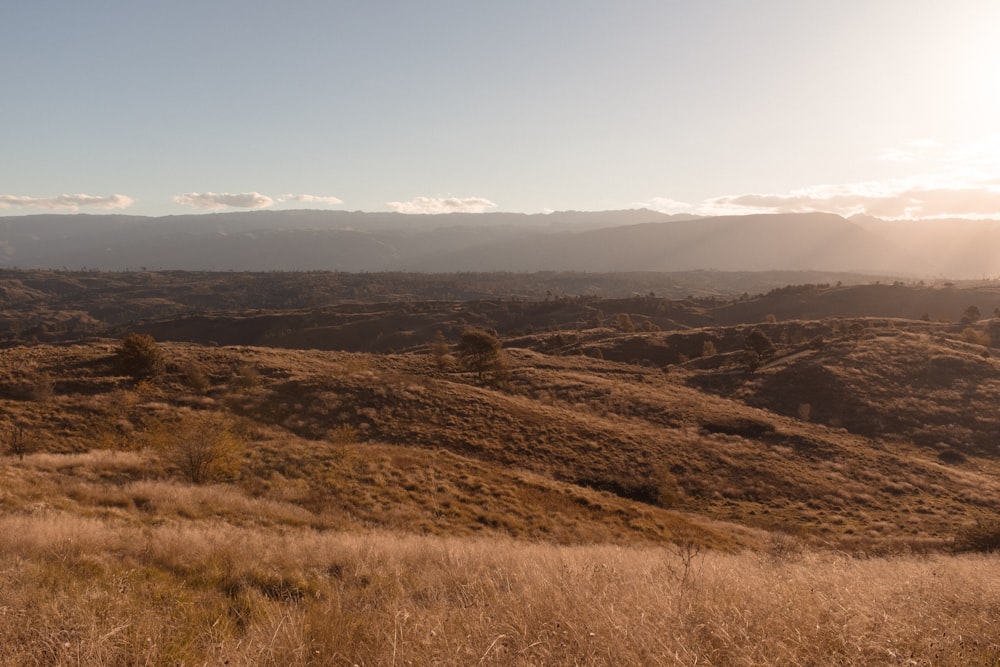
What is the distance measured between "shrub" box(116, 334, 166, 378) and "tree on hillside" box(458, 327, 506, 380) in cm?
2637

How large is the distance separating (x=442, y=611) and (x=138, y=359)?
37.3 m

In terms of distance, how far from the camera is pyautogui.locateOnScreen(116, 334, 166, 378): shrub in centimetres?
3334

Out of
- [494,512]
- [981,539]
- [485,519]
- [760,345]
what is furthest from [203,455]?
[760,345]

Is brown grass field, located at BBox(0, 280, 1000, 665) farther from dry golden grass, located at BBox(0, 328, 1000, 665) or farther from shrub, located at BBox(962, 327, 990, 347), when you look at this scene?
shrub, located at BBox(962, 327, 990, 347)

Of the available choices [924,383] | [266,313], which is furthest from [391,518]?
[266,313]

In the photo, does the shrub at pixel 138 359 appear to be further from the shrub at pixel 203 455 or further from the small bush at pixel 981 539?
the small bush at pixel 981 539

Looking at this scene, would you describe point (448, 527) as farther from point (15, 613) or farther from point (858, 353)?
point (858, 353)

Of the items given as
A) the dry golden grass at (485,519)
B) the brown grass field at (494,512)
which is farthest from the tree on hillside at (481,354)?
the dry golden grass at (485,519)

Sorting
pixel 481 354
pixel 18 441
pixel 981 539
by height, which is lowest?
pixel 981 539

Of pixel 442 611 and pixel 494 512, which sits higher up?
pixel 442 611

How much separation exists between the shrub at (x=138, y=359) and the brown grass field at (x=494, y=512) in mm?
634

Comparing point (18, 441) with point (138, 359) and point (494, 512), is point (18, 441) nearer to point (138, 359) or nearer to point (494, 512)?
point (138, 359)

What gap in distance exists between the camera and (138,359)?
33438 mm

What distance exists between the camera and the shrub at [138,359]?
33.3 metres
